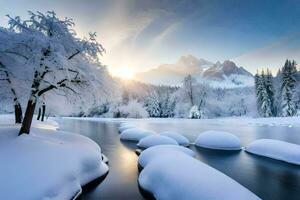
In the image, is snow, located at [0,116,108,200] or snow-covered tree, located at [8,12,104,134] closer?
snow, located at [0,116,108,200]

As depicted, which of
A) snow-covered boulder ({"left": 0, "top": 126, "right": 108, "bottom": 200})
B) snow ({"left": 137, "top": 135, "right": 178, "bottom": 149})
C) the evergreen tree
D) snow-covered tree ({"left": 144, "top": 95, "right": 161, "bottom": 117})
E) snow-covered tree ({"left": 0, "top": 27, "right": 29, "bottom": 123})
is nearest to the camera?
snow-covered boulder ({"left": 0, "top": 126, "right": 108, "bottom": 200})

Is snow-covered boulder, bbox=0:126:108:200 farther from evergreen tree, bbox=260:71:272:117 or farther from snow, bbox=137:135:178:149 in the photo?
evergreen tree, bbox=260:71:272:117

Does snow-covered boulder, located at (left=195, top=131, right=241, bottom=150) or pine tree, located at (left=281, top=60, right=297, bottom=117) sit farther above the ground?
pine tree, located at (left=281, top=60, right=297, bottom=117)

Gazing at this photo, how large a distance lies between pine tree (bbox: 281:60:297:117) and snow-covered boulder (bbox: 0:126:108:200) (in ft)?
186

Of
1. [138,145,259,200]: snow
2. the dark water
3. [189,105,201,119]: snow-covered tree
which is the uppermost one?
[189,105,201,119]: snow-covered tree

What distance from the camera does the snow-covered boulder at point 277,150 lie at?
18.9 meters

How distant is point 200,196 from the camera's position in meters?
8.70

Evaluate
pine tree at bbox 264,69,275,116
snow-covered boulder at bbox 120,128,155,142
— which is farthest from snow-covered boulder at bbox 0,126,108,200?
pine tree at bbox 264,69,275,116

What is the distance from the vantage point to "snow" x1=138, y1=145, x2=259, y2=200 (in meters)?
8.78

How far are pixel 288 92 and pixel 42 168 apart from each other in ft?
202

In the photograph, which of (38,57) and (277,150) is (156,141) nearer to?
(277,150)

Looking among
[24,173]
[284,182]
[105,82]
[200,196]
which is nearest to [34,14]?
[105,82]

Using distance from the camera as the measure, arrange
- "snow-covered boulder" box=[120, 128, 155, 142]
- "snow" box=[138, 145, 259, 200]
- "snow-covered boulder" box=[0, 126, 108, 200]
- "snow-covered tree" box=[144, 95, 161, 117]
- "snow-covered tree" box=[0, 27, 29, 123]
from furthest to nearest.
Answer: "snow-covered tree" box=[144, 95, 161, 117] → "snow-covered boulder" box=[120, 128, 155, 142] → "snow-covered tree" box=[0, 27, 29, 123] → "snow-covered boulder" box=[0, 126, 108, 200] → "snow" box=[138, 145, 259, 200]

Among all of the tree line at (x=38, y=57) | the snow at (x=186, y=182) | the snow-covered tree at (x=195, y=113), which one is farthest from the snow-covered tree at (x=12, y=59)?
the snow-covered tree at (x=195, y=113)
